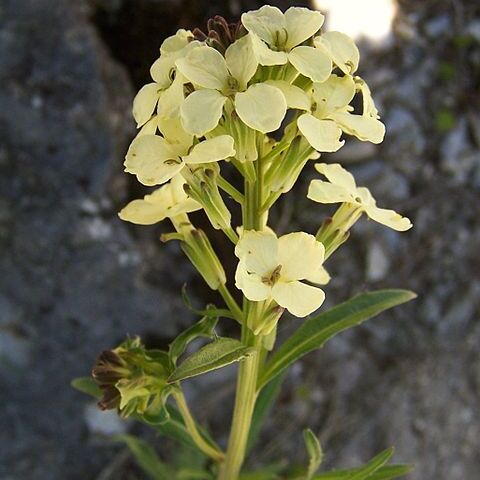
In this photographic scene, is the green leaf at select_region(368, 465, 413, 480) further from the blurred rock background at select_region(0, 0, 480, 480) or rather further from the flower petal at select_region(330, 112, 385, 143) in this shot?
the blurred rock background at select_region(0, 0, 480, 480)

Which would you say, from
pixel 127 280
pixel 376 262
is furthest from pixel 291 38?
pixel 376 262

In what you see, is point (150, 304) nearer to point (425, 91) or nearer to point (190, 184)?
point (190, 184)

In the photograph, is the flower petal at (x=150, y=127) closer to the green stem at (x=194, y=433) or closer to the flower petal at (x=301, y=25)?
the flower petal at (x=301, y=25)

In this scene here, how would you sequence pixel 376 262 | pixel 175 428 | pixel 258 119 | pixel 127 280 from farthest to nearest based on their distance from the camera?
pixel 376 262 → pixel 127 280 → pixel 175 428 → pixel 258 119

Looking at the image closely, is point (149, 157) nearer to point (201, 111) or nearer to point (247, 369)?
point (201, 111)

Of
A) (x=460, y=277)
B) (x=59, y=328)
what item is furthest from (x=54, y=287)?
(x=460, y=277)
